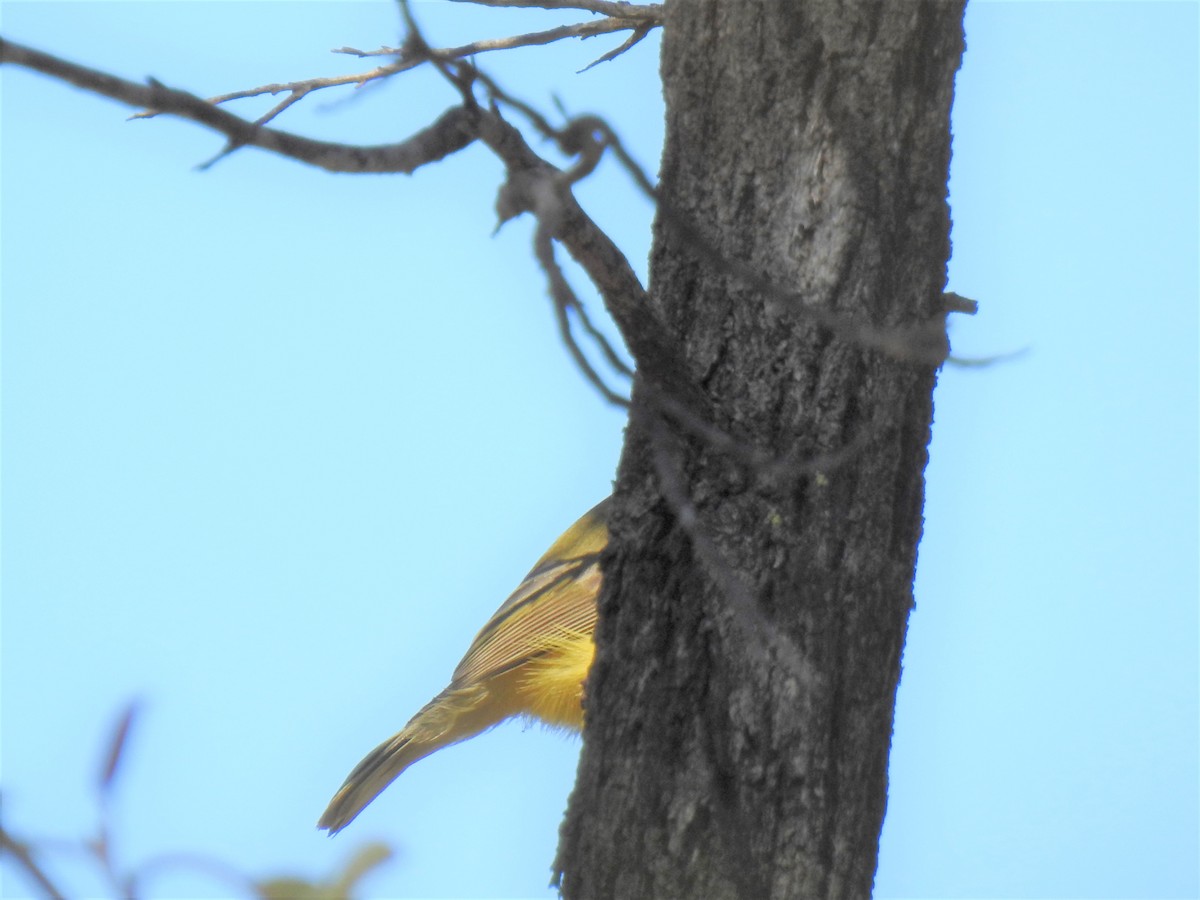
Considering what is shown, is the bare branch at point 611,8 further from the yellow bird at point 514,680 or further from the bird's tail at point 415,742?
the bird's tail at point 415,742

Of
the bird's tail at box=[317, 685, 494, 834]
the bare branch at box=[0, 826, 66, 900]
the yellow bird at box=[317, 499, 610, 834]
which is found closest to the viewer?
the bare branch at box=[0, 826, 66, 900]

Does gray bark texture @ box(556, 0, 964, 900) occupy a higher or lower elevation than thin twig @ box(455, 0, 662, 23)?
lower

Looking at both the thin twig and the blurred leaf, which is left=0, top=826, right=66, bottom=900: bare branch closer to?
the blurred leaf

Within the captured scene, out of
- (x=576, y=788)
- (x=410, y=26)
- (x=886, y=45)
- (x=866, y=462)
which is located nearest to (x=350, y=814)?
(x=576, y=788)

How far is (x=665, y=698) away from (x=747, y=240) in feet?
2.78

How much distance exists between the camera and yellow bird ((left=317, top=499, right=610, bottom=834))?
5.42 metres

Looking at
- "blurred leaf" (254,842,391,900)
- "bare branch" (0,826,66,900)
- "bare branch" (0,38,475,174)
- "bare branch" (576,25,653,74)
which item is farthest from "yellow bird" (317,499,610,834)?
"bare branch" (0,826,66,900)

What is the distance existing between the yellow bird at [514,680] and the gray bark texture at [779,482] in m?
2.79

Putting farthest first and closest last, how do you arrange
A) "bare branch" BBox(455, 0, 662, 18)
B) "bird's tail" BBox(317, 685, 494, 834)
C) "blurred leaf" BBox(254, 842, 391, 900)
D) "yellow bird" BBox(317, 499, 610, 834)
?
"bird's tail" BBox(317, 685, 494, 834) < "yellow bird" BBox(317, 499, 610, 834) < "bare branch" BBox(455, 0, 662, 18) < "blurred leaf" BBox(254, 842, 391, 900)

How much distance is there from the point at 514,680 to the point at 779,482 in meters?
3.34

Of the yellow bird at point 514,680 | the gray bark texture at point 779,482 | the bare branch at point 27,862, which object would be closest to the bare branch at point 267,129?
the gray bark texture at point 779,482

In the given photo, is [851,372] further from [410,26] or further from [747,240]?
[410,26]

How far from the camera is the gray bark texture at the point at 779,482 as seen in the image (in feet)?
7.92

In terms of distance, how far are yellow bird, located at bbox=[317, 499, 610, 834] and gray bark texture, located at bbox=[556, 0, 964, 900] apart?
9.16 ft
